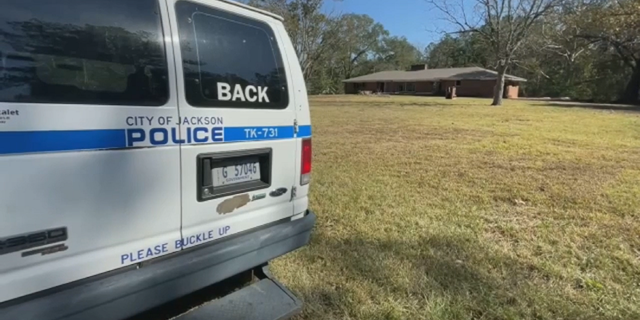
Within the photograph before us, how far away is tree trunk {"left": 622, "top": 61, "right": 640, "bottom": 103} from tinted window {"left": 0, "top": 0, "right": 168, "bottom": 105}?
144ft

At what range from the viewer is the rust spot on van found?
2.15 meters

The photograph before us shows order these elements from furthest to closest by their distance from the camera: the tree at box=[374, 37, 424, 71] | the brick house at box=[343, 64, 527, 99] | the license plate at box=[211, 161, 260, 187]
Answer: the tree at box=[374, 37, 424, 71]
the brick house at box=[343, 64, 527, 99]
the license plate at box=[211, 161, 260, 187]

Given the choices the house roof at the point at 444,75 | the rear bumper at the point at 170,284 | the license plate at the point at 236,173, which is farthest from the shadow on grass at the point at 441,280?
the house roof at the point at 444,75

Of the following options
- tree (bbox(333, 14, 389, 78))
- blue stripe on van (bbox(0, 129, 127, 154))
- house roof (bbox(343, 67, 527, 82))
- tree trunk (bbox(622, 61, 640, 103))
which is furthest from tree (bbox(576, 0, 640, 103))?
tree (bbox(333, 14, 389, 78))

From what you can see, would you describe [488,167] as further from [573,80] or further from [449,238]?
[573,80]

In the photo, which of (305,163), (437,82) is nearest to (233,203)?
(305,163)

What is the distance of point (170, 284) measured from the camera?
1885 millimetres

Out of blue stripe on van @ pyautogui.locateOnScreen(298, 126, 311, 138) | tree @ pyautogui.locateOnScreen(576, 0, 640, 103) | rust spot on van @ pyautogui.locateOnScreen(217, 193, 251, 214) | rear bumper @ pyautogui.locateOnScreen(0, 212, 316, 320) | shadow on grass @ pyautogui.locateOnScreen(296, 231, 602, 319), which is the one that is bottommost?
shadow on grass @ pyautogui.locateOnScreen(296, 231, 602, 319)

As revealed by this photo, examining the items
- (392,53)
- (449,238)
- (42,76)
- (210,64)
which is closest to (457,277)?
(449,238)

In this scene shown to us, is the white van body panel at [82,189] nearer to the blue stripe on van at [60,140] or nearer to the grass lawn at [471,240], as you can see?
the blue stripe on van at [60,140]

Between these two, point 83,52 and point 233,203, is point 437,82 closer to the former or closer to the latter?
point 233,203

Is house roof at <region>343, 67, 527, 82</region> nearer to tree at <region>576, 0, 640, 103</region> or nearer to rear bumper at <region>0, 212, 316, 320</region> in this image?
tree at <region>576, 0, 640, 103</region>

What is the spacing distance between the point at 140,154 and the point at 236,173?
0.58m

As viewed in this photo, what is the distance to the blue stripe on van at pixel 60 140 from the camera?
1369mm
